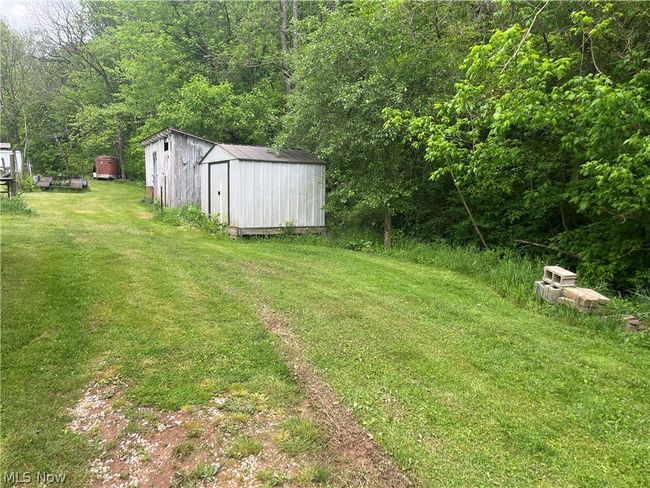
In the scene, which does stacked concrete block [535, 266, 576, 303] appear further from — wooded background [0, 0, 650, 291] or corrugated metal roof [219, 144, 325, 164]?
corrugated metal roof [219, 144, 325, 164]

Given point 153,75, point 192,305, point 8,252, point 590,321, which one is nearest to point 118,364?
point 192,305

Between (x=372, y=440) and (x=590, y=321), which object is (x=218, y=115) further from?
(x=372, y=440)

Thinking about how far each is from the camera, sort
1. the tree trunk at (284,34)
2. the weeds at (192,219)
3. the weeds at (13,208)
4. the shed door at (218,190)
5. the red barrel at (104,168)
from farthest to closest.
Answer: the red barrel at (104,168) → the tree trunk at (284,34) → the weeds at (13,208) → the weeds at (192,219) → the shed door at (218,190)

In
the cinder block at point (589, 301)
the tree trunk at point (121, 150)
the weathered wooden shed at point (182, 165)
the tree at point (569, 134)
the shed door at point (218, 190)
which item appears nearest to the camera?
the cinder block at point (589, 301)

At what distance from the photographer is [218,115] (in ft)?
46.4

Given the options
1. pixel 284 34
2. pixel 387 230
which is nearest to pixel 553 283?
pixel 387 230

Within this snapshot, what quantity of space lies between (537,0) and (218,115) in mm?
10309

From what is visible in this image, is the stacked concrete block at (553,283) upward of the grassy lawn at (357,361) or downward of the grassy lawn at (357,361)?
upward

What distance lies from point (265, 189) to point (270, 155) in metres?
0.79

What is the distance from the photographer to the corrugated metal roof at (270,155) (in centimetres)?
863

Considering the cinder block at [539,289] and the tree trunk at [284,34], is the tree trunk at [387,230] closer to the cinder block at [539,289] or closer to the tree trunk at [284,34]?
the cinder block at [539,289]

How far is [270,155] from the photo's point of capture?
900 centimetres

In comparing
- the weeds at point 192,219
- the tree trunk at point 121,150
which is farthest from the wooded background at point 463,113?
the tree trunk at point 121,150

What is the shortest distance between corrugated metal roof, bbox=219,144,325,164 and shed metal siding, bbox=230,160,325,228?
0.08 metres
